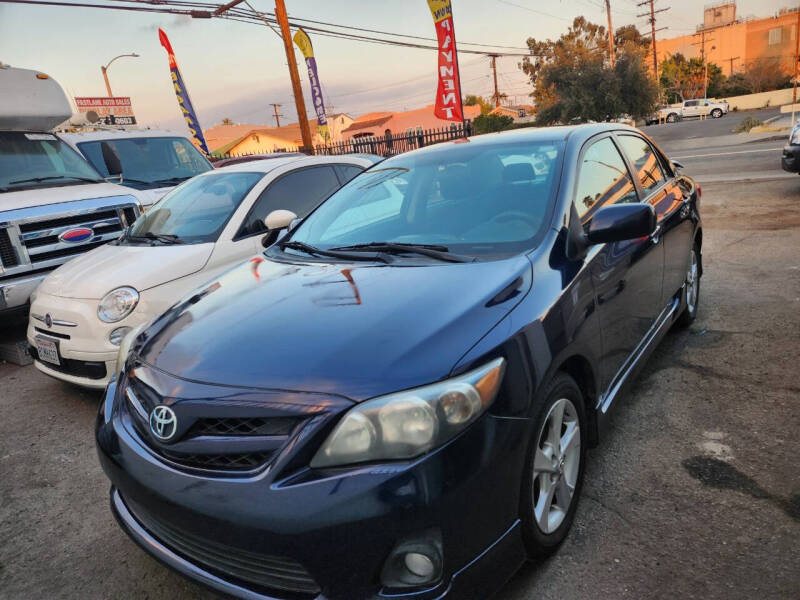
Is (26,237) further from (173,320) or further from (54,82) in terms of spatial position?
(173,320)

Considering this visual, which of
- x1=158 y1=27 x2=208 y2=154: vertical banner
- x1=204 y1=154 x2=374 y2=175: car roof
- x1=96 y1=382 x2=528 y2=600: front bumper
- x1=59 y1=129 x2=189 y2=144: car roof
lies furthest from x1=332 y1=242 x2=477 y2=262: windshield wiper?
x1=158 y1=27 x2=208 y2=154: vertical banner

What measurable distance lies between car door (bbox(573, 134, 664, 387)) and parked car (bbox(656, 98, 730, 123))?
51940mm

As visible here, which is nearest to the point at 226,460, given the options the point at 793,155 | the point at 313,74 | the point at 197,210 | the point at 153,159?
the point at 197,210

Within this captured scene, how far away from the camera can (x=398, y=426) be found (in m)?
1.56

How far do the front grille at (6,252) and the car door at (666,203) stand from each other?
215 inches

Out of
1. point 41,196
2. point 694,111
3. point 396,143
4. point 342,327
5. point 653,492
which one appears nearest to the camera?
point 342,327

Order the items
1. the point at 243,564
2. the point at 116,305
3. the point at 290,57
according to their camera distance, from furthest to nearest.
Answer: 1. the point at 290,57
2. the point at 116,305
3. the point at 243,564

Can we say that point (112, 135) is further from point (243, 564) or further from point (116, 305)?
point (243, 564)

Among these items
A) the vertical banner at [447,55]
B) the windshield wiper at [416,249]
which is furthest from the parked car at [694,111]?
the windshield wiper at [416,249]

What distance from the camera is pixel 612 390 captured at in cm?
259

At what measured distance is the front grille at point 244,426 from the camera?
63.8 inches

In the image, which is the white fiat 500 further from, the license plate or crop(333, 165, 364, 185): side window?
crop(333, 165, 364, 185): side window

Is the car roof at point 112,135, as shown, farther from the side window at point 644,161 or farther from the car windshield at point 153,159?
the side window at point 644,161

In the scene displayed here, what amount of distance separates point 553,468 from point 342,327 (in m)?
0.91
